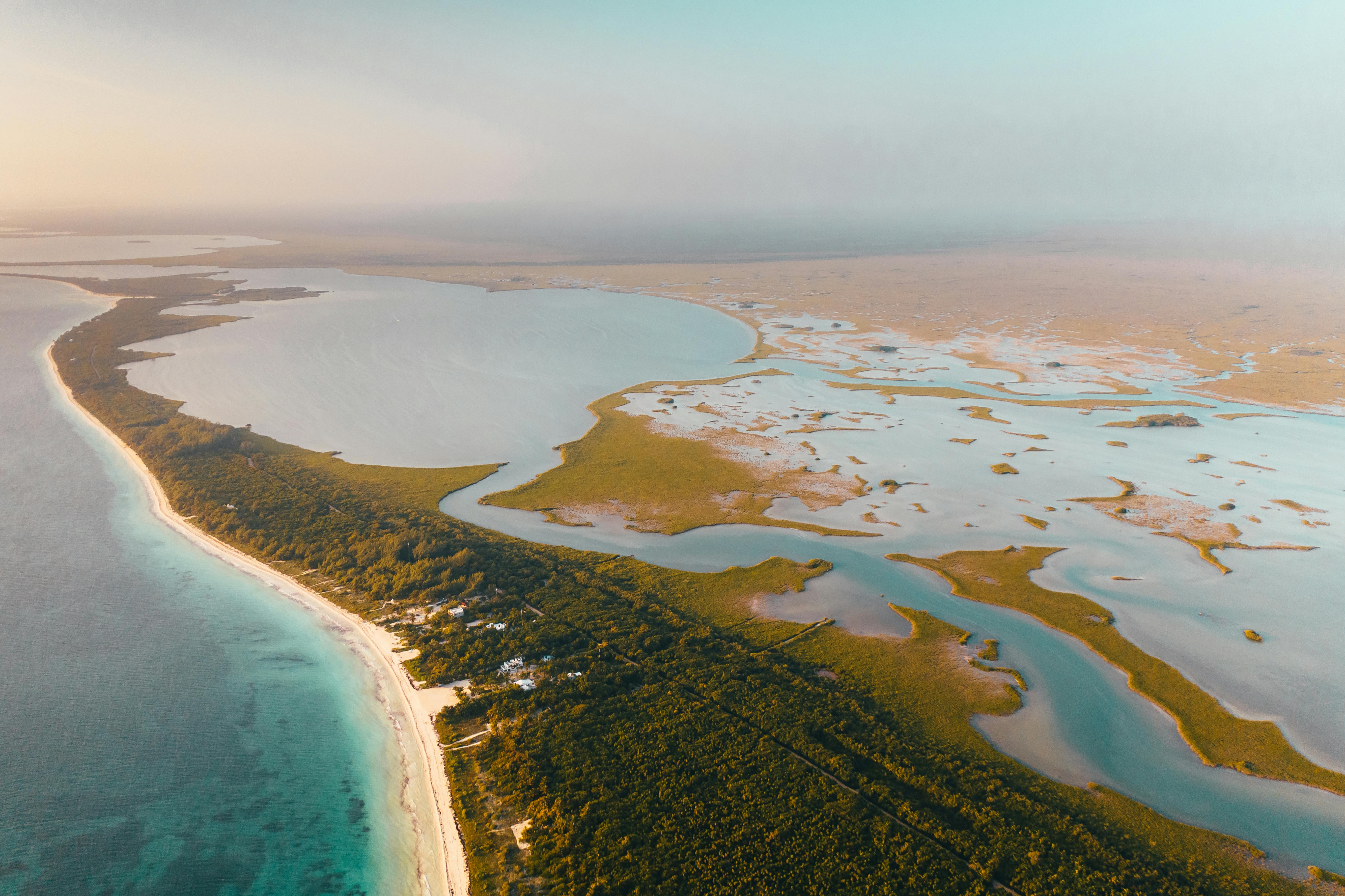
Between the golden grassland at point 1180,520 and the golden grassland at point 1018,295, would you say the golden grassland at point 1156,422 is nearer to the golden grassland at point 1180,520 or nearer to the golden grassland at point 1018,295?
the golden grassland at point 1018,295

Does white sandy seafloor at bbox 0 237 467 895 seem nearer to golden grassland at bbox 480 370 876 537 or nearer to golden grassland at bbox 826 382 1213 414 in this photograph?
golden grassland at bbox 480 370 876 537

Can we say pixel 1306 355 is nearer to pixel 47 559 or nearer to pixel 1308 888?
pixel 1308 888

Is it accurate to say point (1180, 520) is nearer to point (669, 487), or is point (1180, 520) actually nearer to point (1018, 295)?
point (669, 487)

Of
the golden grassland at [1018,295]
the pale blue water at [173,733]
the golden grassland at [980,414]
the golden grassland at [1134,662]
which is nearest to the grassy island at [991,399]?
the golden grassland at [980,414]

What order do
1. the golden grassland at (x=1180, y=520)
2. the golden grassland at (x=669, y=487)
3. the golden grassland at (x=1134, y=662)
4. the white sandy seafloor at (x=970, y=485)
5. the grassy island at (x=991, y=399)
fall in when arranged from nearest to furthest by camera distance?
the golden grassland at (x=1134, y=662)
the white sandy seafloor at (x=970, y=485)
the golden grassland at (x=1180, y=520)
the golden grassland at (x=669, y=487)
the grassy island at (x=991, y=399)

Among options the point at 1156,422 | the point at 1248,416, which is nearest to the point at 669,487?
the point at 1156,422
